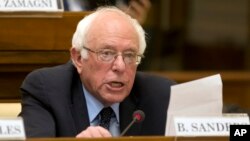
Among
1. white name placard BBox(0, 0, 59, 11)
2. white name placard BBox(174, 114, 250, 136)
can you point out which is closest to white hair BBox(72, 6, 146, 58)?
white name placard BBox(0, 0, 59, 11)

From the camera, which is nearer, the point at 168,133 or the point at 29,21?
the point at 168,133

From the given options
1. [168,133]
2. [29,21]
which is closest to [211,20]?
[29,21]

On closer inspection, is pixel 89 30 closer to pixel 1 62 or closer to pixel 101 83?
pixel 101 83

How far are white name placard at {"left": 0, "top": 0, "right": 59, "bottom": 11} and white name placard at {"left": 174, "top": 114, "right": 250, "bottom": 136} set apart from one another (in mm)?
1109

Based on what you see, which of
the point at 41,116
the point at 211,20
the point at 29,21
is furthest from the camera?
the point at 211,20

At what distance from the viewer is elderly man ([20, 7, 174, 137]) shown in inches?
115

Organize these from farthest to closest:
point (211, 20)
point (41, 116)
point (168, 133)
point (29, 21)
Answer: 1. point (211, 20)
2. point (29, 21)
3. point (41, 116)
4. point (168, 133)

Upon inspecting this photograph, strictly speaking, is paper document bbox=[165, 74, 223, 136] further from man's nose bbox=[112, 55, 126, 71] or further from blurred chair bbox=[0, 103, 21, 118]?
blurred chair bbox=[0, 103, 21, 118]

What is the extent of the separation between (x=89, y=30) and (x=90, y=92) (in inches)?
9.3

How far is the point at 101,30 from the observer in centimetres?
295

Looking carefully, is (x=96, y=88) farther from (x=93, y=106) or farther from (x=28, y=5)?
(x=28, y=5)

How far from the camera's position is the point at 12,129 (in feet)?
7.35

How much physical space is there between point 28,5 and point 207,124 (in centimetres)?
117

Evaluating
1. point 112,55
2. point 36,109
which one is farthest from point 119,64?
point 36,109
